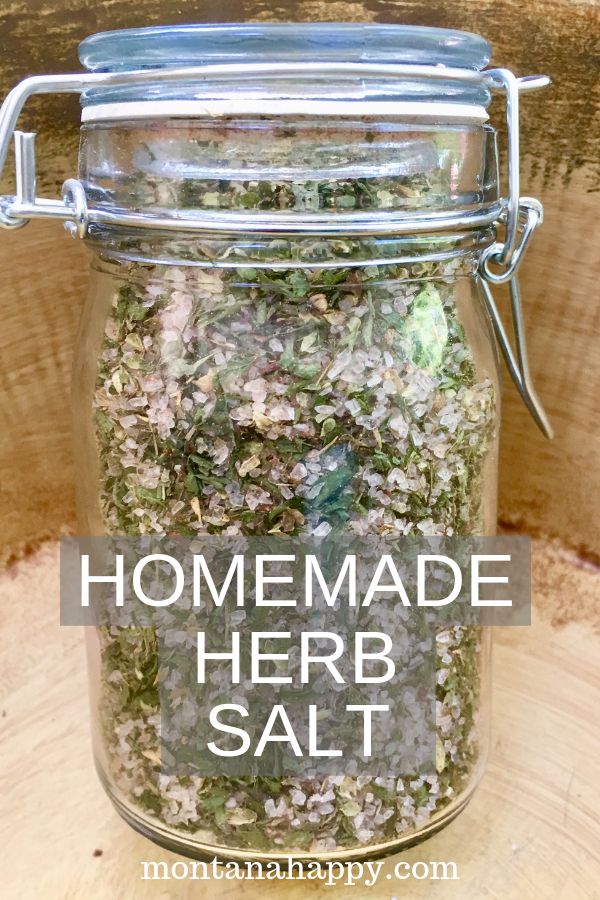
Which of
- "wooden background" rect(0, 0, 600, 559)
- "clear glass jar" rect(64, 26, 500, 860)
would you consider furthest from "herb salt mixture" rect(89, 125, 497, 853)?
"wooden background" rect(0, 0, 600, 559)

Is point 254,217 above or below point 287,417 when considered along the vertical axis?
above

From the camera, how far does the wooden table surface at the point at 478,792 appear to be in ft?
2.38

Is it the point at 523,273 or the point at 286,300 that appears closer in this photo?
the point at 286,300

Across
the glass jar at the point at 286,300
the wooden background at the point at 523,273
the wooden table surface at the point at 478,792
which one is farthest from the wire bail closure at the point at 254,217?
the wooden table surface at the point at 478,792

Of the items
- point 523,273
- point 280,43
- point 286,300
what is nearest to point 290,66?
point 280,43

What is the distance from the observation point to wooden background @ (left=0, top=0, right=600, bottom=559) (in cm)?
84

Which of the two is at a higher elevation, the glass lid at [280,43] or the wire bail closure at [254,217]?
the glass lid at [280,43]

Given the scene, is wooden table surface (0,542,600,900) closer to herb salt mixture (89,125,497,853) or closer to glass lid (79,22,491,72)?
herb salt mixture (89,125,497,853)

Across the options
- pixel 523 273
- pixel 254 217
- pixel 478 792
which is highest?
pixel 254 217

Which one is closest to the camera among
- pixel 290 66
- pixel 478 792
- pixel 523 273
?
pixel 290 66

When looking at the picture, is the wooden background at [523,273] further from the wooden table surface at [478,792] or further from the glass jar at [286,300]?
the glass jar at [286,300]

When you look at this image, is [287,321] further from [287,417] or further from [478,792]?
[478,792]

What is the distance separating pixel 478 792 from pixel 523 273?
0.52 meters

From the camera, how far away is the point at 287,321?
593mm
